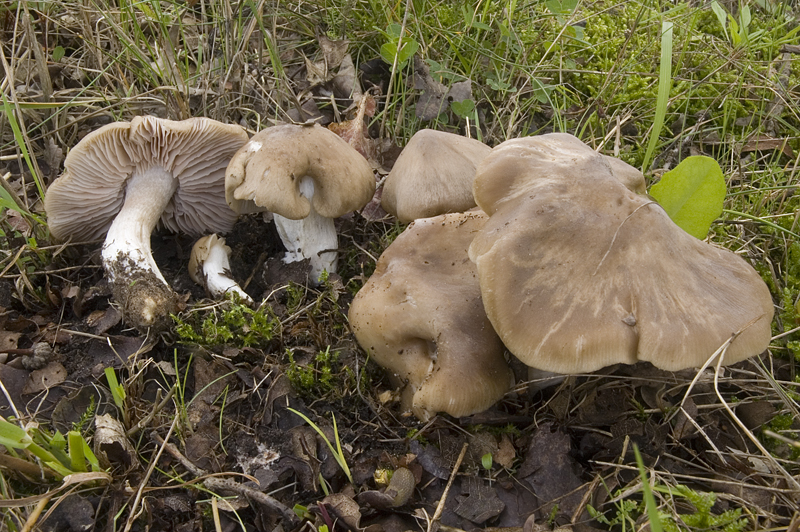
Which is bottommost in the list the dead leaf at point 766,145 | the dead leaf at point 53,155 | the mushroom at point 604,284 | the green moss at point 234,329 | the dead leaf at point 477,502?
the dead leaf at point 477,502

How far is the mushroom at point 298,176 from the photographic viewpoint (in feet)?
8.77

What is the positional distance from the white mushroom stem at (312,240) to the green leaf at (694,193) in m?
1.74

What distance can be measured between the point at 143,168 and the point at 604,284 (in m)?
2.65

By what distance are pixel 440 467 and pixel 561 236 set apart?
1.08 metres

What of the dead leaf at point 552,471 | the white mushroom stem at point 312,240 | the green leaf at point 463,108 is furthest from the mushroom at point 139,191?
the dead leaf at point 552,471

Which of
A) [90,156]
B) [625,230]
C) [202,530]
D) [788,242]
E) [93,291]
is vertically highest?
[625,230]

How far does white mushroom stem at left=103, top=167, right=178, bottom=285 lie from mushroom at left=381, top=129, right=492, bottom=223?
4.63 feet

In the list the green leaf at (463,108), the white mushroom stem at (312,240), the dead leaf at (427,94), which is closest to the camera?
the white mushroom stem at (312,240)

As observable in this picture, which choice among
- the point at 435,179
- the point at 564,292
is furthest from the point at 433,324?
the point at 435,179

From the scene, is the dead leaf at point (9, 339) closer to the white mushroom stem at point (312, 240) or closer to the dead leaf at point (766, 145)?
the white mushroom stem at point (312, 240)

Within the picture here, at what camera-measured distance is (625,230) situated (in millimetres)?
1980

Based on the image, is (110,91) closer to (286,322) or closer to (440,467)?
(286,322)

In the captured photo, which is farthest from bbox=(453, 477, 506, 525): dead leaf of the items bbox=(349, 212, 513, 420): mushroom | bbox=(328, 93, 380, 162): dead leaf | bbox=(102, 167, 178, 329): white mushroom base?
bbox=(328, 93, 380, 162): dead leaf

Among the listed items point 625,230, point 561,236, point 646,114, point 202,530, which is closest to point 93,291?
point 202,530
